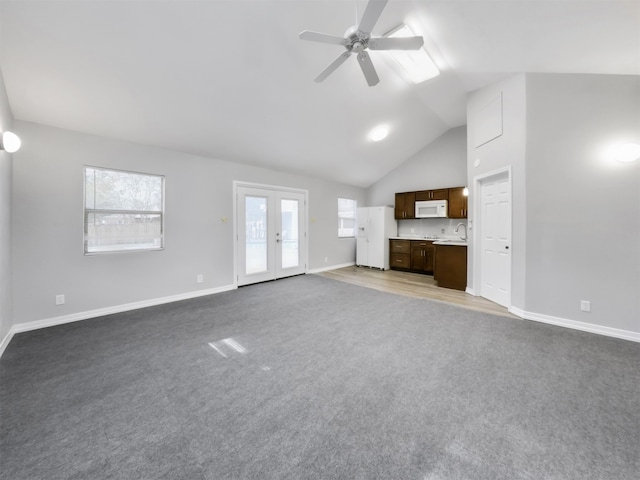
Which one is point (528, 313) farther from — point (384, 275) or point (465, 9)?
point (465, 9)

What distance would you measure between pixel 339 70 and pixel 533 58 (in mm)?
2378

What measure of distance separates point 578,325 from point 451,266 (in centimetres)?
196

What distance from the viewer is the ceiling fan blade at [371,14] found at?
1.92 metres

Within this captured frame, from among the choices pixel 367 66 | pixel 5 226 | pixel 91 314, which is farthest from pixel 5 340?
pixel 367 66

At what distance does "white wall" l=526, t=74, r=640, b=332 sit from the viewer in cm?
276

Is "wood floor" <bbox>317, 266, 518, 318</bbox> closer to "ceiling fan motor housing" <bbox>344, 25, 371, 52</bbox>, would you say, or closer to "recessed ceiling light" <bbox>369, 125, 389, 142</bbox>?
"recessed ceiling light" <bbox>369, 125, 389, 142</bbox>

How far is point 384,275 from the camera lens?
620 centimetres

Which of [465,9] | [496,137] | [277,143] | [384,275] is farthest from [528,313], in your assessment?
[277,143]

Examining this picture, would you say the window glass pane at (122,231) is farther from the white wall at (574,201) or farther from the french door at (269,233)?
the white wall at (574,201)

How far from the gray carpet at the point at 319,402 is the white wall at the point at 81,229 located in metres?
0.57

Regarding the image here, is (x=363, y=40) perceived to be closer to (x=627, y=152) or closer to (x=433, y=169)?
(x=627, y=152)

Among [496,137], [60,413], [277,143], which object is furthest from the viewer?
[277,143]

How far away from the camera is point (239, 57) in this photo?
288cm

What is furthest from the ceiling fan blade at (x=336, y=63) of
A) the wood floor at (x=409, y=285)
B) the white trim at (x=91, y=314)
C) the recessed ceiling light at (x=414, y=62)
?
the white trim at (x=91, y=314)
